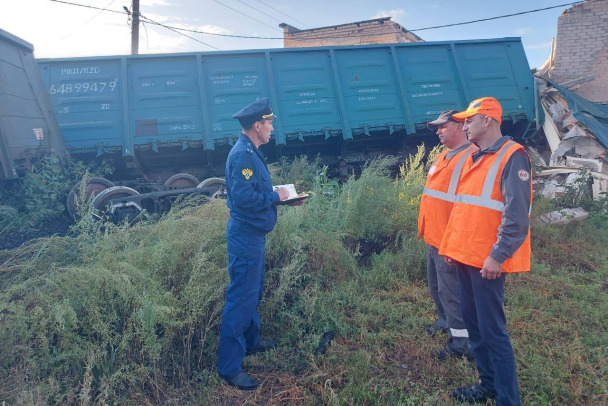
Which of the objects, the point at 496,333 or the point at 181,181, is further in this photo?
the point at 181,181

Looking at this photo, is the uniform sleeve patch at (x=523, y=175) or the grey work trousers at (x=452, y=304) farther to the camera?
the grey work trousers at (x=452, y=304)

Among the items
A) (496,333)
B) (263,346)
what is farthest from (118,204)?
(496,333)

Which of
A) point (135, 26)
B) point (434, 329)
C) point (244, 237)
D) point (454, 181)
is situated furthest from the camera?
point (135, 26)

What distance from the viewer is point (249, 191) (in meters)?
2.79

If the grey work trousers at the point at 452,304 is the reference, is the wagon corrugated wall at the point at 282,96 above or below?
above

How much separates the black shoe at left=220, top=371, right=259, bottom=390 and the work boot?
1376mm

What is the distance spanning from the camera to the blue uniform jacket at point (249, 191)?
280cm

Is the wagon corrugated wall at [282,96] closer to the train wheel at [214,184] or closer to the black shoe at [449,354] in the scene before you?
the train wheel at [214,184]

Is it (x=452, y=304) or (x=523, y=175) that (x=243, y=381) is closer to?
(x=452, y=304)

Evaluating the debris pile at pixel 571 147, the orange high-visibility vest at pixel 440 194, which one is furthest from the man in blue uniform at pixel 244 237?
the debris pile at pixel 571 147

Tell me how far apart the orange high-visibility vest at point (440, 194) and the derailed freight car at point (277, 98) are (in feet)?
14.8

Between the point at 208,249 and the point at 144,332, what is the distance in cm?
113

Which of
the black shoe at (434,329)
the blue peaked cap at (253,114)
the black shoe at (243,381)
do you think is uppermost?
the blue peaked cap at (253,114)

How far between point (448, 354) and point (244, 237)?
1753 mm
